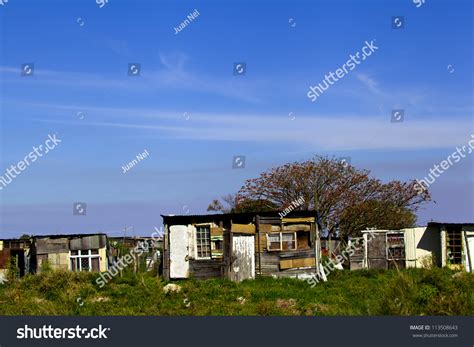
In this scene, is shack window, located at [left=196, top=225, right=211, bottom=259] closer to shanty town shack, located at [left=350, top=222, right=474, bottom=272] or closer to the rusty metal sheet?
the rusty metal sheet

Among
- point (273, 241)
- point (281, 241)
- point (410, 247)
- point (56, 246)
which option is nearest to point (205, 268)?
point (273, 241)

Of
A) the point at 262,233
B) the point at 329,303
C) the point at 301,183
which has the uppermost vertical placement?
the point at 301,183

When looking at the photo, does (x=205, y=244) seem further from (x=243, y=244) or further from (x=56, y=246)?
(x=56, y=246)

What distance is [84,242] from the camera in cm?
3431

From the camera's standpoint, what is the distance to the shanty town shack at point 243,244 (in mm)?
28859

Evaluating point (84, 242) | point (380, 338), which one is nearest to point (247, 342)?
point (380, 338)

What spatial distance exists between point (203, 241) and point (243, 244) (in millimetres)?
1881

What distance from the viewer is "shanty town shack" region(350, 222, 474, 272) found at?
3469 centimetres

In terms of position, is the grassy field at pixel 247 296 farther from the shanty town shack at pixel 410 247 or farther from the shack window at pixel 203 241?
the shanty town shack at pixel 410 247

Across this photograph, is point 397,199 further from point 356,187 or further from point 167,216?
point 167,216

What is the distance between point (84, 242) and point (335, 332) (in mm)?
24532

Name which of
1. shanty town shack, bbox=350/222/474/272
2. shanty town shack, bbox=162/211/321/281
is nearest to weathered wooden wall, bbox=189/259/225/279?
shanty town shack, bbox=162/211/321/281

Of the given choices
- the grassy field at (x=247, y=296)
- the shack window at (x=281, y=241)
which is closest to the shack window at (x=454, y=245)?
the grassy field at (x=247, y=296)

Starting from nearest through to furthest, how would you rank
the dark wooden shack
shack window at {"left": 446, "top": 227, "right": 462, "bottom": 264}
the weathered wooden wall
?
the weathered wooden wall, shack window at {"left": 446, "top": 227, "right": 462, "bottom": 264}, the dark wooden shack
